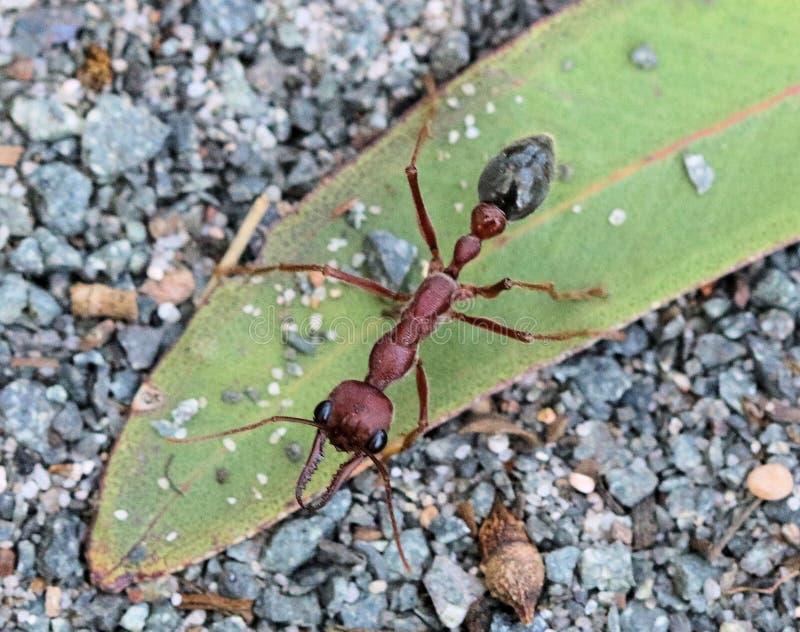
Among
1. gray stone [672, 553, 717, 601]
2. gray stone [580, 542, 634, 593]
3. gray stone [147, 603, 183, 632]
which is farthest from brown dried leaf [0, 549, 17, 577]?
gray stone [672, 553, 717, 601]

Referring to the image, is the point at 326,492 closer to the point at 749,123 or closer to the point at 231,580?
the point at 231,580

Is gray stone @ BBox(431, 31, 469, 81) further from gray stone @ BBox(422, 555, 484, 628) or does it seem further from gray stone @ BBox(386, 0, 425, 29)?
gray stone @ BBox(422, 555, 484, 628)

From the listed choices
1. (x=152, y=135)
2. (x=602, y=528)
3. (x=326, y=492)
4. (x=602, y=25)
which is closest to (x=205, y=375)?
(x=326, y=492)

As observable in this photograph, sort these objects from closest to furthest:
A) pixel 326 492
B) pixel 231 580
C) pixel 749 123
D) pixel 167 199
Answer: pixel 326 492 < pixel 231 580 < pixel 749 123 < pixel 167 199

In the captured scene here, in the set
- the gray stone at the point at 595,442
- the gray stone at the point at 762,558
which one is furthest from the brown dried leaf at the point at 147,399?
the gray stone at the point at 762,558

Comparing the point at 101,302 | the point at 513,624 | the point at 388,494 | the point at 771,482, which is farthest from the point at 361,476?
the point at 771,482

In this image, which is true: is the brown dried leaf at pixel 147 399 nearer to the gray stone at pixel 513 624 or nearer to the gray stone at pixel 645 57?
the gray stone at pixel 513 624
